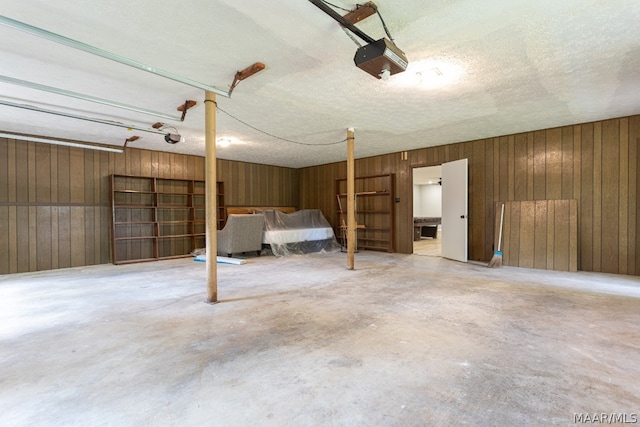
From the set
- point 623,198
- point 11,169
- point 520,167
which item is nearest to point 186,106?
point 11,169

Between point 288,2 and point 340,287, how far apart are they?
10.4 feet

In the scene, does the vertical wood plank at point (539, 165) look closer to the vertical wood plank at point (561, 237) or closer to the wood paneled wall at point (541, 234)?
the wood paneled wall at point (541, 234)

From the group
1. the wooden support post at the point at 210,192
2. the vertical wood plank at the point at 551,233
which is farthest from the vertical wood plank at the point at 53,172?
the vertical wood plank at the point at 551,233

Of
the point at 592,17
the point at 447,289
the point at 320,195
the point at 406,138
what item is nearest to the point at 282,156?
the point at 320,195

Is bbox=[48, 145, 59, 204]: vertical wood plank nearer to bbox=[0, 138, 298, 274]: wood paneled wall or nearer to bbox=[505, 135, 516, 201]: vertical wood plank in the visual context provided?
bbox=[0, 138, 298, 274]: wood paneled wall

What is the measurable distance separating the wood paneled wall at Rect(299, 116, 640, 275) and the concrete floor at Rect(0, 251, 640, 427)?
43.2 inches

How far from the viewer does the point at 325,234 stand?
804 cm

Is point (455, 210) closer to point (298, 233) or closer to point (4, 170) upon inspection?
point (298, 233)

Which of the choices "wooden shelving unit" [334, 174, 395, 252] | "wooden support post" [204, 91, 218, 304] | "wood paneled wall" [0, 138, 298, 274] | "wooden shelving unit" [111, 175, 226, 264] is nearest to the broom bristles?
"wooden shelving unit" [334, 174, 395, 252]

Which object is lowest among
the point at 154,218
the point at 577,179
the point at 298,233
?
the point at 298,233

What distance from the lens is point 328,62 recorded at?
9.68ft

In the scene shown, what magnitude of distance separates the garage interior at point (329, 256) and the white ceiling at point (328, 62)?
3 cm

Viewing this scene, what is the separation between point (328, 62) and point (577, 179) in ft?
15.9

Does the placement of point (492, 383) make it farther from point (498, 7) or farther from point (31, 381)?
point (31, 381)
